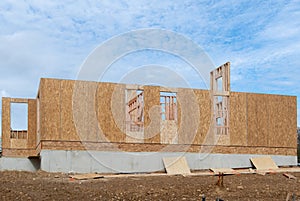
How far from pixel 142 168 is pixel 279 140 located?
8.30m

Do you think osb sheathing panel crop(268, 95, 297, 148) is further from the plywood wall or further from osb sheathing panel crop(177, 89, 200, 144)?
osb sheathing panel crop(177, 89, 200, 144)

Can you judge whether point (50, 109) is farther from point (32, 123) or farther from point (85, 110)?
point (32, 123)

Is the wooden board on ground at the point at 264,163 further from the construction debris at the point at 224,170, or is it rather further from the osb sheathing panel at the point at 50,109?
the osb sheathing panel at the point at 50,109

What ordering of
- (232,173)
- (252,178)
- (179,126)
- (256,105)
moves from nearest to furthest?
(252,178), (232,173), (179,126), (256,105)

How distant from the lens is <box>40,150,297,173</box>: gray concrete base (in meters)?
19.7

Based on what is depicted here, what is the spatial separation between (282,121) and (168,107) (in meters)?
7.14

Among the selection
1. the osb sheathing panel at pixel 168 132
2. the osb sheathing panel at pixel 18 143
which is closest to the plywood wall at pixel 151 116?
the osb sheathing panel at pixel 168 132

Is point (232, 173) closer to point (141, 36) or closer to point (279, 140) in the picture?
point (279, 140)

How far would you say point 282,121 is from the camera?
2439cm

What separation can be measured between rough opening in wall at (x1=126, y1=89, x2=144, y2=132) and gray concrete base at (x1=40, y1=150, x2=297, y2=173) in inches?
52.6

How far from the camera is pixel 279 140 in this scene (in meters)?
24.1

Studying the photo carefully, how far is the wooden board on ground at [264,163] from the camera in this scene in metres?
22.5

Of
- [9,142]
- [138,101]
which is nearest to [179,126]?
[138,101]

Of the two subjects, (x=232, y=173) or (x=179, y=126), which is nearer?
(x=232, y=173)
